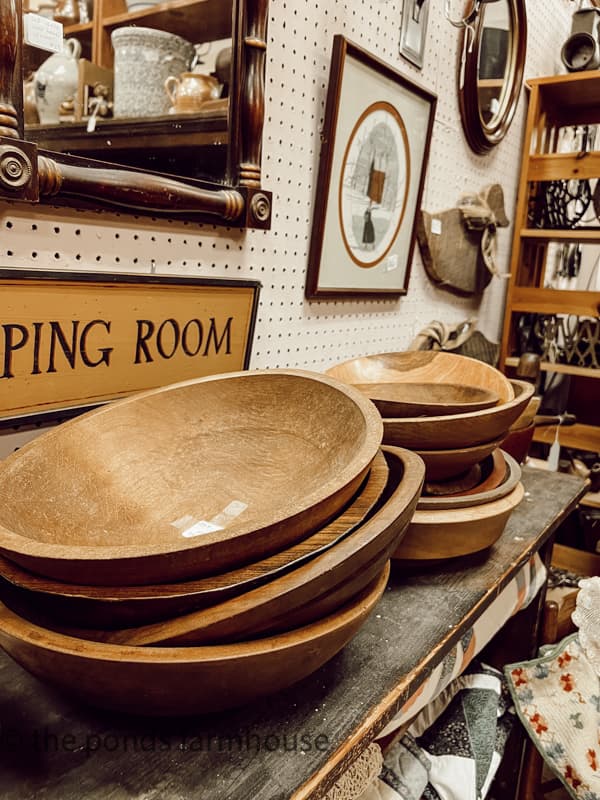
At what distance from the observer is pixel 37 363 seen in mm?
793

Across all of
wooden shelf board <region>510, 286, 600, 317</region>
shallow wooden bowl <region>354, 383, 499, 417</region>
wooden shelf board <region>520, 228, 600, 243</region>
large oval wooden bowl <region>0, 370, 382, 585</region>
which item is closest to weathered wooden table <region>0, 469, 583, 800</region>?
large oval wooden bowl <region>0, 370, 382, 585</region>

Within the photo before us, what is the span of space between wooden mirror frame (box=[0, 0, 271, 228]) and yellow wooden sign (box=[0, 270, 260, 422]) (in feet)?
0.33

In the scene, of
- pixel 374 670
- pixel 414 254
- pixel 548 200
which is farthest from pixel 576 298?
pixel 374 670

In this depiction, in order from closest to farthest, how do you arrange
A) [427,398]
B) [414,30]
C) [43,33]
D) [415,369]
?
[43,33] → [427,398] → [415,369] → [414,30]

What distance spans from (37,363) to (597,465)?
6.43 feet

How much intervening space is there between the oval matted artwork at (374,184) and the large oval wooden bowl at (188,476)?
0.62m

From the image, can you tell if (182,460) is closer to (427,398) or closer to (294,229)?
(427,398)

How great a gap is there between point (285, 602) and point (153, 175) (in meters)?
0.63

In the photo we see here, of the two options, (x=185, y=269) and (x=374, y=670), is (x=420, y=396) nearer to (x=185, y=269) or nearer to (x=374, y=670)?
(x=185, y=269)

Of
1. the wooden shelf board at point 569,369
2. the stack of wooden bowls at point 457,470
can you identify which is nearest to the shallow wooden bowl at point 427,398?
the stack of wooden bowls at point 457,470

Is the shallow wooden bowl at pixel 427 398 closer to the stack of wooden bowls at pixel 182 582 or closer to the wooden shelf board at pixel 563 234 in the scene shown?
the stack of wooden bowls at pixel 182 582

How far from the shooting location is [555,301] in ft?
7.29

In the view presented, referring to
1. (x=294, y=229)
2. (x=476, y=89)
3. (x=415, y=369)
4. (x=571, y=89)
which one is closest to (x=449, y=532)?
(x=415, y=369)

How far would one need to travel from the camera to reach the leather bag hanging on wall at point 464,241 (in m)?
1.76
